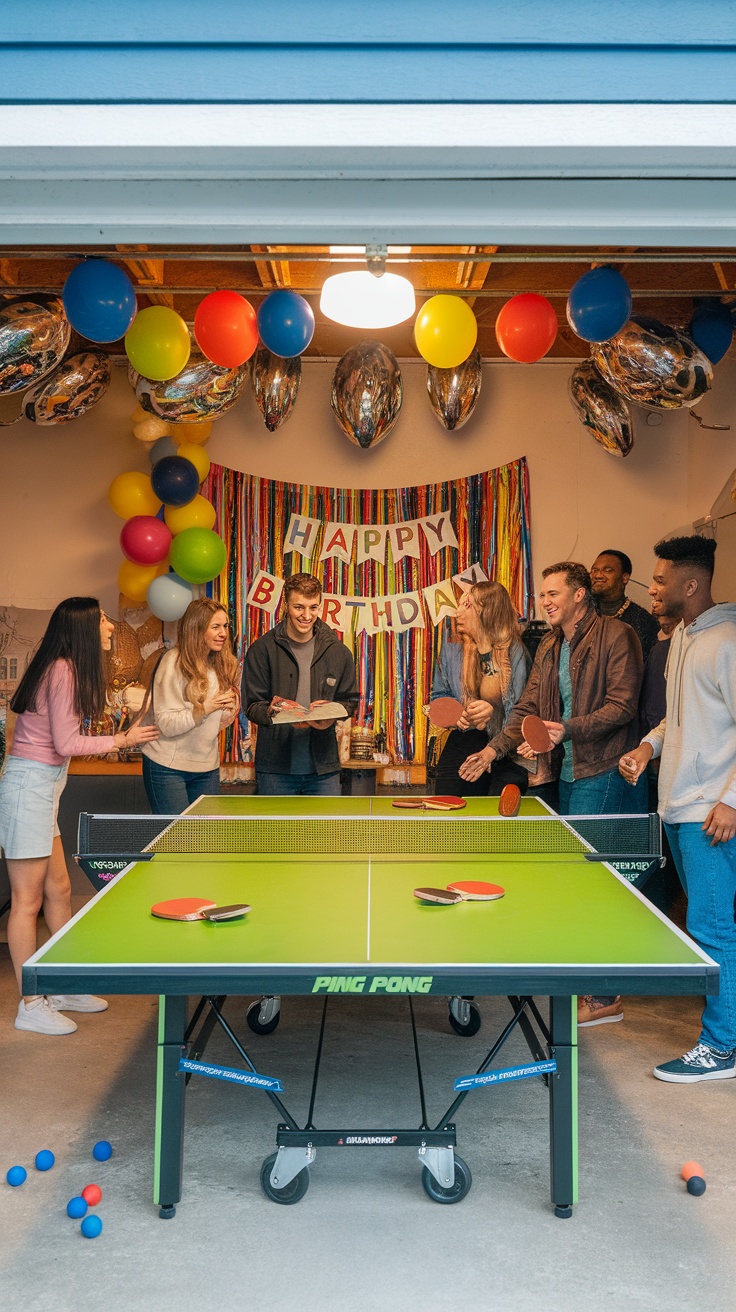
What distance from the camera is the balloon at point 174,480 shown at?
6.55 meters

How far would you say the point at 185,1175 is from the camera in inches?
122

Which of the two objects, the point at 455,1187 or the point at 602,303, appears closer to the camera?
the point at 455,1187

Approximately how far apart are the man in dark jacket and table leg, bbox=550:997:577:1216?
2341mm

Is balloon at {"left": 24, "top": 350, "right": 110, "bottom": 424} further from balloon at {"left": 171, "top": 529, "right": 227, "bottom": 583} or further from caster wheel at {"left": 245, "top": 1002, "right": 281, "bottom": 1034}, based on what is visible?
caster wheel at {"left": 245, "top": 1002, "right": 281, "bottom": 1034}

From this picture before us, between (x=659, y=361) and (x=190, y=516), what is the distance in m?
3.02

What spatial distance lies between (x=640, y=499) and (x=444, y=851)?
4.31 metres

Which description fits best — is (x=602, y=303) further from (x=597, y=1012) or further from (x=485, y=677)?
(x=597, y=1012)

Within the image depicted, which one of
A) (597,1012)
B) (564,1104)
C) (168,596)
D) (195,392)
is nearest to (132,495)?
(168,596)

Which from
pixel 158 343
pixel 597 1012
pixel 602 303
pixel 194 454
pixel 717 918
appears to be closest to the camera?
pixel 717 918

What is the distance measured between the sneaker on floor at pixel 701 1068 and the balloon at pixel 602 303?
8.94 feet

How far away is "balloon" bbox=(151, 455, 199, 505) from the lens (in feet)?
21.5

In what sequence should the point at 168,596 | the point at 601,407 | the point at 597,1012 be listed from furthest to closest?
1. the point at 168,596
2. the point at 601,407
3. the point at 597,1012

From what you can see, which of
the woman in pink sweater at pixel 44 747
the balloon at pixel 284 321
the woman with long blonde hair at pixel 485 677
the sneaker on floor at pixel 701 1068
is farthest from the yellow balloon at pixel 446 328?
the sneaker on floor at pixel 701 1068

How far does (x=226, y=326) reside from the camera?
4.78 metres
